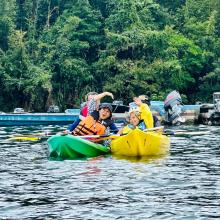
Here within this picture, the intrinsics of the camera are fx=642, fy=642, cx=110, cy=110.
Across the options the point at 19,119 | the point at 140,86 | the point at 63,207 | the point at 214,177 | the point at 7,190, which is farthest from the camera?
the point at 140,86

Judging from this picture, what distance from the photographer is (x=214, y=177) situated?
12453 mm

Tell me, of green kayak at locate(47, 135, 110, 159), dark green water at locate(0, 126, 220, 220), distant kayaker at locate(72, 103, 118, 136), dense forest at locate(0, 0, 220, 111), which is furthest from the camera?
dense forest at locate(0, 0, 220, 111)

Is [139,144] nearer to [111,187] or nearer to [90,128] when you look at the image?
[90,128]

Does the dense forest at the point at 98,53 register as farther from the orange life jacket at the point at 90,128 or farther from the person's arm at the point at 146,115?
the orange life jacket at the point at 90,128

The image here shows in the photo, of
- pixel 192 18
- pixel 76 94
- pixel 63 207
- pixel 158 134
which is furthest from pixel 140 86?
pixel 63 207

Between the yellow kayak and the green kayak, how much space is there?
675 millimetres

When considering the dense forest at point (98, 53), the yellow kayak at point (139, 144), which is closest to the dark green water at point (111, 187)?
the yellow kayak at point (139, 144)

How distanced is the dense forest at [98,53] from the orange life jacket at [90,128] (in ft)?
69.1

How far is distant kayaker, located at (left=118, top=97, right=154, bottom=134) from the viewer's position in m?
16.7

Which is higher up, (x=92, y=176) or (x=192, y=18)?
→ (x=192, y=18)

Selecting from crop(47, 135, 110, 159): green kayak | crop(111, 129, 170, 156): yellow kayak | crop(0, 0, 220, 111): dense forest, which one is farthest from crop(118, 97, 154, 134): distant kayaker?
crop(0, 0, 220, 111): dense forest

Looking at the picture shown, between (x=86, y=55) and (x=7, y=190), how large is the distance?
31.2 meters

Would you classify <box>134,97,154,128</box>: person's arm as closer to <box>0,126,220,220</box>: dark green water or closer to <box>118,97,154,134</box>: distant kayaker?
<box>118,97,154,134</box>: distant kayaker

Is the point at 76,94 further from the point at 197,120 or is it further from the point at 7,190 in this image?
the point at 7,190
